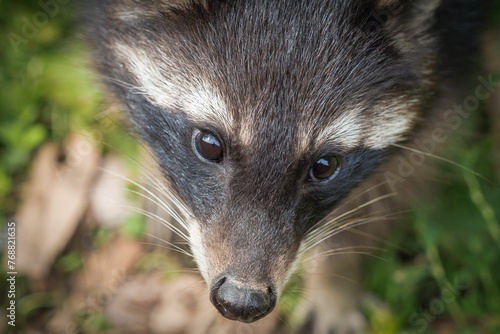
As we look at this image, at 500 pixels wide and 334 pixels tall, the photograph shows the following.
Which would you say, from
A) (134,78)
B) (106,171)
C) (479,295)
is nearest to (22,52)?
(106,171)

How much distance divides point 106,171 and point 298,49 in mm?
1785

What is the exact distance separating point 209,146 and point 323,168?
1.20 feet

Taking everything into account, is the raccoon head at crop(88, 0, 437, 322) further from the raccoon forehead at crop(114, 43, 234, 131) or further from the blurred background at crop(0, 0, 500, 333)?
the blurred background at crop(0, 0, 500, 333)

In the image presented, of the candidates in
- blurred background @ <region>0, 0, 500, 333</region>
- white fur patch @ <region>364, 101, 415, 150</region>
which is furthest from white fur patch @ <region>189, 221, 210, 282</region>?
blurred background @ <region>0, 0, 500, 333</region>

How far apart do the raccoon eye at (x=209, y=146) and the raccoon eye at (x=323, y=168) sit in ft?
0.96

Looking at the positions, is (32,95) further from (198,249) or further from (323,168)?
(323,168)

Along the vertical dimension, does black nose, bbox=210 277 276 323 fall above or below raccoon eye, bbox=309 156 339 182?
below

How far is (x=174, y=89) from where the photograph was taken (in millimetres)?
2115

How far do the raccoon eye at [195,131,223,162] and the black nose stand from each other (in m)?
0.37

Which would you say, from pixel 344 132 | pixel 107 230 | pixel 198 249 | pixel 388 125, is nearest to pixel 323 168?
pixel 344 132

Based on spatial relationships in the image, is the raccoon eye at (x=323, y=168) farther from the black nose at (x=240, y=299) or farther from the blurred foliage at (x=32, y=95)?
the blurred foliage at (x=32, y=95)

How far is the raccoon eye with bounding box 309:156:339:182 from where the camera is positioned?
2.14 metres

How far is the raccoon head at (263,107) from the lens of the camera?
2.02 m

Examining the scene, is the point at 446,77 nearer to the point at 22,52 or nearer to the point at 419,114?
the point at 419,114
